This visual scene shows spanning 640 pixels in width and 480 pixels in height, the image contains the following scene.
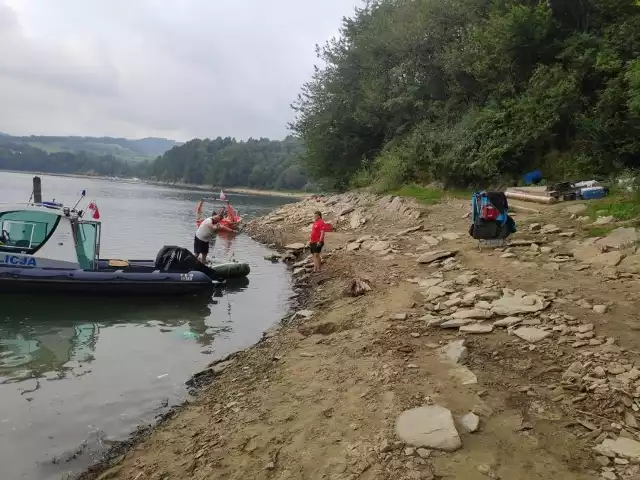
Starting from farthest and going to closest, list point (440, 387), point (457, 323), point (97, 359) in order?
point (97, 359) → point (457, 323) → point (440, 387)

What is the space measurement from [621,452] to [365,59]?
94.2 ft

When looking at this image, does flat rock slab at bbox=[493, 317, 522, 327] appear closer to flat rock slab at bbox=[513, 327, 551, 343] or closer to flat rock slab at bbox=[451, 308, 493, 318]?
flat rock slab at bbox=[513, 327, 551, 343]

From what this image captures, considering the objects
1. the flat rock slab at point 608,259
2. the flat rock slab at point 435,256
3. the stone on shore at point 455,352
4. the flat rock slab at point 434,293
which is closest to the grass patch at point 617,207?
the flat rock slab at point 608,259

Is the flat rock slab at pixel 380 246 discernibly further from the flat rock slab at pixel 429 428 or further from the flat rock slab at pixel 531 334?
the flat rock slab at pixel 429 428

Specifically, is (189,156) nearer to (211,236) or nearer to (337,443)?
(211,236)

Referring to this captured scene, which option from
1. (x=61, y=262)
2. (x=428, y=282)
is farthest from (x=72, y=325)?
(x=428, y=282)

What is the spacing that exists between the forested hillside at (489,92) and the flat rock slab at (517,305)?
32.8ft

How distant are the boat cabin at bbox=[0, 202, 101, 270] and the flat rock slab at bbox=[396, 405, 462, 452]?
10.7 m

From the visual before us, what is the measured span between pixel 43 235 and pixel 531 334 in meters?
11.7

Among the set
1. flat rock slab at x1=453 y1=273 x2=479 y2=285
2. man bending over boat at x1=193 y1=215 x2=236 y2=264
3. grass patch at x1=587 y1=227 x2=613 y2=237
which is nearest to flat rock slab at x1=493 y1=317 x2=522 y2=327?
flat rock slab at x1=453 y1=273 x2=479 y2=285

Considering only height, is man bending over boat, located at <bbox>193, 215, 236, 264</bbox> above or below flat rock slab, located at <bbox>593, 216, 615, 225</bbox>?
below

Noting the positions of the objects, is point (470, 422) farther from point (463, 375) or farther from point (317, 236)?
point (317, 236)

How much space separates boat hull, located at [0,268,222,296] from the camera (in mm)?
12023

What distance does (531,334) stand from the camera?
6.43m
